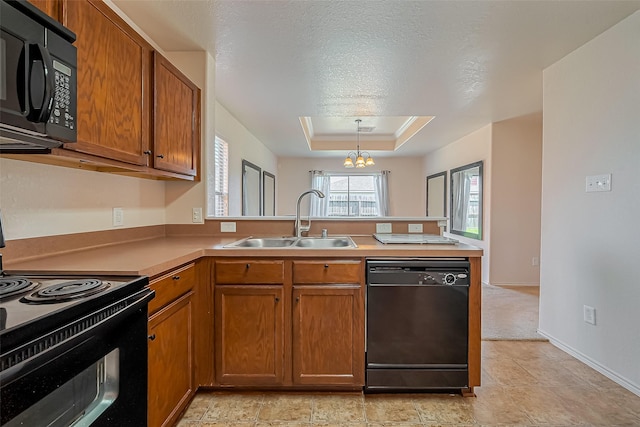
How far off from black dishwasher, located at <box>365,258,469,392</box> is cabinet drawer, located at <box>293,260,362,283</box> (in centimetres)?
8

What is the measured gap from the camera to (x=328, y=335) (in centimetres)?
190

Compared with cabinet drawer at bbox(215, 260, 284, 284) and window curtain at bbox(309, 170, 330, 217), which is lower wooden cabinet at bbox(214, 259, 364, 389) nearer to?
cabinet drawer at bbox(215, 260, 284, 284)

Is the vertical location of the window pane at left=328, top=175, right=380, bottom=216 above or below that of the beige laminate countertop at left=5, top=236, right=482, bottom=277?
above

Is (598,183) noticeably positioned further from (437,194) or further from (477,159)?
(437,194)

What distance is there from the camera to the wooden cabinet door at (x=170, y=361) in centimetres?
143

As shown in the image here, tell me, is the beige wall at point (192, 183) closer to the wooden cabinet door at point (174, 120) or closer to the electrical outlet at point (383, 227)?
the wooden cabinet door at point (174, 120)

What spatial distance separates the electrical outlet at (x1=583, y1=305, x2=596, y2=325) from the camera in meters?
2.31

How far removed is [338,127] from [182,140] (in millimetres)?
3927

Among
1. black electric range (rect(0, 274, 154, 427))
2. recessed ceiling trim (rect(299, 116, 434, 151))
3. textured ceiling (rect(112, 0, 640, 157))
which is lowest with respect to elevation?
black electric range (rect(0, 274, 154, 427))

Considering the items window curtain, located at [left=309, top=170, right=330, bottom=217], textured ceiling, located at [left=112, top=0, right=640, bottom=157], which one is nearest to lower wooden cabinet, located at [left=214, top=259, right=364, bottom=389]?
textured ceiling, located at [left=112, top=0, right=640, bottom=157]

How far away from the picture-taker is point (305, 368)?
6.27ft

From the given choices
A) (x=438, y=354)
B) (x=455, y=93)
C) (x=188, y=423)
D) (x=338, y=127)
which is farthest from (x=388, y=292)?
(x=338, y=127)

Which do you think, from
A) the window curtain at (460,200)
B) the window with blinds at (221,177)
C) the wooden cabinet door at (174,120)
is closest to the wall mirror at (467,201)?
the window curtain at (460,200)

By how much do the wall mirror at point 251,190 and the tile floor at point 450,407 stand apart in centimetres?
314
